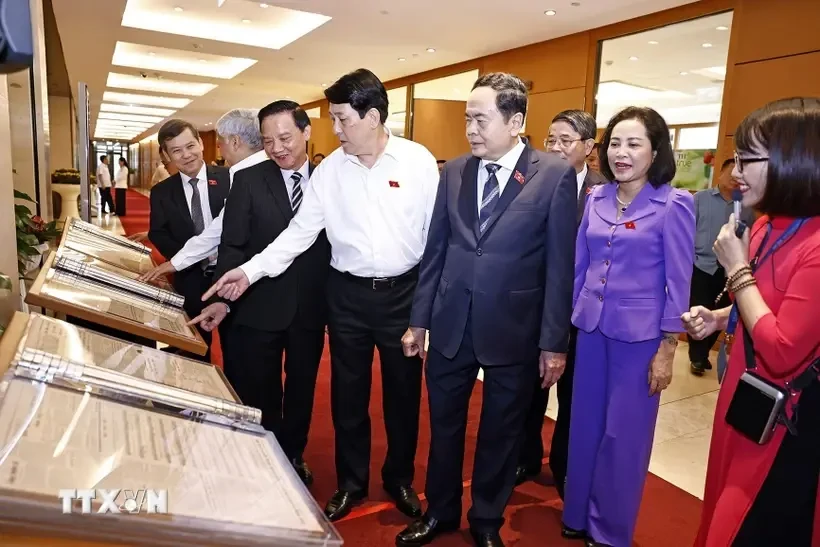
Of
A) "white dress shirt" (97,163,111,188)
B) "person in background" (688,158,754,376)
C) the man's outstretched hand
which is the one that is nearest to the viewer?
the man's outstretched hand

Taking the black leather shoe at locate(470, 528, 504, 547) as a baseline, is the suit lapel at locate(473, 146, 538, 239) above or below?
above

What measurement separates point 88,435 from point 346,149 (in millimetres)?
1532

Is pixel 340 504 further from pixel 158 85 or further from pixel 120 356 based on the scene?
pixel 158 85

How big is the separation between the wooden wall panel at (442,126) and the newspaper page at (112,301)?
802 cm

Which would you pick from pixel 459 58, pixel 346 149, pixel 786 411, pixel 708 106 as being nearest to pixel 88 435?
pixel 786 411

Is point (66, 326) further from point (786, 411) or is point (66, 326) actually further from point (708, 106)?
point (708, 106)

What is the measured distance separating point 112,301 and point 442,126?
27.6 feet

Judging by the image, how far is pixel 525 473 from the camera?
276cm

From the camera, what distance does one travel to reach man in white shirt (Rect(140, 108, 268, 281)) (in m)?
2.71

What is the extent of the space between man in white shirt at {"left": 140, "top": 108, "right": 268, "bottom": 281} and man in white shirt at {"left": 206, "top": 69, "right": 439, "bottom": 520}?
61cm

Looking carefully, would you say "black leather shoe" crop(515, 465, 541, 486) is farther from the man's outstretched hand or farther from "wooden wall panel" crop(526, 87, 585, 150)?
"wooden wall panel" crop(526, 87, 585, 150)

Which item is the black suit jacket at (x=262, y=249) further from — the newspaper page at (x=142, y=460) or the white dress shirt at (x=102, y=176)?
the white dress shirt at (x=102, y=176)

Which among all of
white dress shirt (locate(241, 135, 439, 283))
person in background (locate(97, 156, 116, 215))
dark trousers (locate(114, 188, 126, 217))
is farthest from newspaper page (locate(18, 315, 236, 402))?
dark trousers (locate(114, 188, 126, 217))

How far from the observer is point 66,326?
4.39 feet
